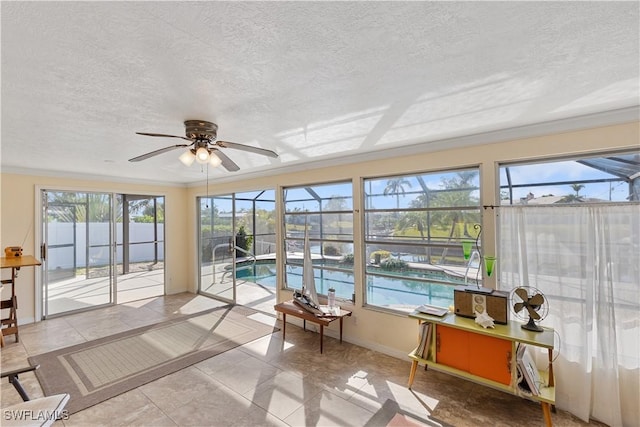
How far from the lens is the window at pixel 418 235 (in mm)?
3064

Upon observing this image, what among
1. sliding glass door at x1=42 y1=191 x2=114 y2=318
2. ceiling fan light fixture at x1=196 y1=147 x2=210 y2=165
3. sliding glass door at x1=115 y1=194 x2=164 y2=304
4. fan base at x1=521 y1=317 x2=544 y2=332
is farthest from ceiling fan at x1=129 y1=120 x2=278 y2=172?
sliding glass door at x1=115 y1=194 x2=164 y2=304

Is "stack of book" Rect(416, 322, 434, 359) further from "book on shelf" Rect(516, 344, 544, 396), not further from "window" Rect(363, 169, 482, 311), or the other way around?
"book on shelf" Rect(516, 344, 544, 396)

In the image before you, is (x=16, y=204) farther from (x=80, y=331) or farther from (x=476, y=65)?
(x=476, y=65)

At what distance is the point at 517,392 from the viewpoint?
224 centimetres

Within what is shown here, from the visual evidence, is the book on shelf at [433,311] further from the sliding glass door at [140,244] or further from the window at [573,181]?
the sliding glass door at [140,244]

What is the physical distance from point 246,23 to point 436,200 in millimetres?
2686

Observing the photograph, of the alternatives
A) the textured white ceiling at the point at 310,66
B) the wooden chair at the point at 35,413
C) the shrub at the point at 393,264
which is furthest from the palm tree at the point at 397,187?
the wooden chair at the point at 35,413

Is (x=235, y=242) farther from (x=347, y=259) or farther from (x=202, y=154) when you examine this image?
(x=202, y=154)

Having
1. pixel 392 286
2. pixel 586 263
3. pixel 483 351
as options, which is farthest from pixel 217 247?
pixel 586 263

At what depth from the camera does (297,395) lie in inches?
103

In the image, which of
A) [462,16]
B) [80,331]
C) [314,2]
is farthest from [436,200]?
[80,331]

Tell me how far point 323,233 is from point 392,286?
1.24 meters

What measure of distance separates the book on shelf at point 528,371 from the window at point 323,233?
6.43ft

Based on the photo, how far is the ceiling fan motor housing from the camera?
2.32 m
